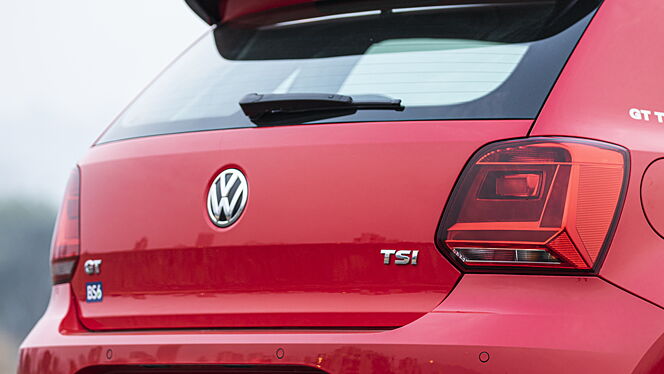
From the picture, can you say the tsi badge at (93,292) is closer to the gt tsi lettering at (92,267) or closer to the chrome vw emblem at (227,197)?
the gt tsi lettering at (92,267)

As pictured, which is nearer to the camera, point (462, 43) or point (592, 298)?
point (592, 298)

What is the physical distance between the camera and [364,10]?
280 centimetres

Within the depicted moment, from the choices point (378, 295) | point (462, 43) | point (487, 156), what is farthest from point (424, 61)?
point (378, 295)

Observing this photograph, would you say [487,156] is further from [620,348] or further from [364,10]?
[364,10]

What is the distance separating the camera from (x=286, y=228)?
2.37 m

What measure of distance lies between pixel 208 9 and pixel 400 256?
1234mm

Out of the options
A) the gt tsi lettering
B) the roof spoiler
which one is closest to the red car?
the gt tsi lettering

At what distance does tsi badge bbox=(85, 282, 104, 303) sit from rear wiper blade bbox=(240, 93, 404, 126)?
23.6 inches

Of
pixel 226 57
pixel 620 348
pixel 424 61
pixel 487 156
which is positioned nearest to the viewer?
pixel 620 348

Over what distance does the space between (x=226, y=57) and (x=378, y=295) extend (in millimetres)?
1024

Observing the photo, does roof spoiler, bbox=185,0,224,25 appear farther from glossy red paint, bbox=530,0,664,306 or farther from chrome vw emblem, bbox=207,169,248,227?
glossy red paint, bbox=530,0,664,306

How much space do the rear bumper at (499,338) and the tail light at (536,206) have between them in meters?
0.05

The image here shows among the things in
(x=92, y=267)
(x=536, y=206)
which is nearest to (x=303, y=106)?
(x=536, y=206)

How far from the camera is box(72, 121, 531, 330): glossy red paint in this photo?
7.38ft
